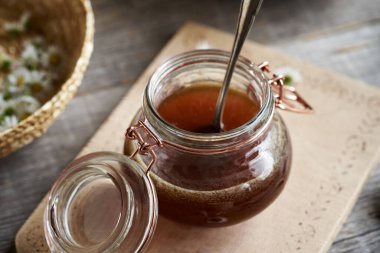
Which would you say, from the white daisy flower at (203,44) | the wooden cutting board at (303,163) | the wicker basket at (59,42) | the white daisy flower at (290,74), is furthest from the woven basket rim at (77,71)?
the white daisy flower at (290,74)

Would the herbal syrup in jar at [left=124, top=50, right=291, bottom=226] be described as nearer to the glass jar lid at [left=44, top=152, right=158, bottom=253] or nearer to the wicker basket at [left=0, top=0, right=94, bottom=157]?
the glass jar lid at [left=44, top=152, right=158, bottom=253]

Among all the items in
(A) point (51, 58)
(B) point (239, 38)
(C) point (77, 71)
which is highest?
(B) point (239, 38)

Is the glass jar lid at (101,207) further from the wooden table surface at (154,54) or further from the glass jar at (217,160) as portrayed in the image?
the wooden table surface at (154,54)

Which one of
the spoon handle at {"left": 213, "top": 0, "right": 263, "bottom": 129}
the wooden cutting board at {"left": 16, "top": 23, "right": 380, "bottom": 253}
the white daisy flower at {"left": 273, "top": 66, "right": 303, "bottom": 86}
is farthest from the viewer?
the white daisy flower at {"left": 273, "top": 66, "right": 303, "bottom": 86}

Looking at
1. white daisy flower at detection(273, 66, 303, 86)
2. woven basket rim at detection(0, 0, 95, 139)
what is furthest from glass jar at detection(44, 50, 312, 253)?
white daisy flower at detection(273, 66, 303, 86)

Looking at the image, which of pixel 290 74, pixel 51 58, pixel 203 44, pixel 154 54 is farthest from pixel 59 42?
pixel 290 74

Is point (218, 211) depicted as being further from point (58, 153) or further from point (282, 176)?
point (58, 153)

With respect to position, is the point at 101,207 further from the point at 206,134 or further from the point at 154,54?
the point at 154,54
